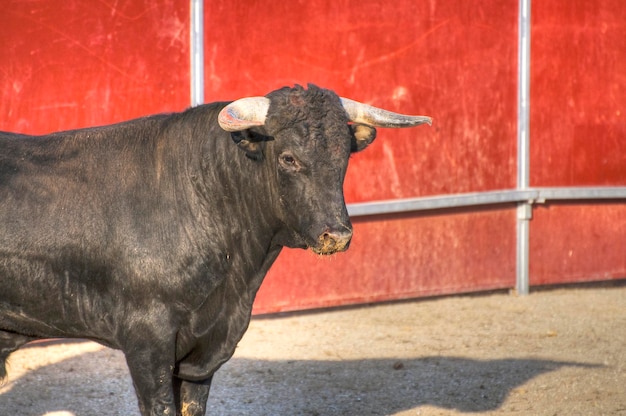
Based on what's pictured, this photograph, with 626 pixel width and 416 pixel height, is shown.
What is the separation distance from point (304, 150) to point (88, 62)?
3.21 meters

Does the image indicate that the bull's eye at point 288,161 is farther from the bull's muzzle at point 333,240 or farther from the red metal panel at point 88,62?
the red metal panel at point 88,62

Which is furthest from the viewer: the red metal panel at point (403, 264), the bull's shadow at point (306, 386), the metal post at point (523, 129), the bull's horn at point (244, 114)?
the metal post at point (523, 129)

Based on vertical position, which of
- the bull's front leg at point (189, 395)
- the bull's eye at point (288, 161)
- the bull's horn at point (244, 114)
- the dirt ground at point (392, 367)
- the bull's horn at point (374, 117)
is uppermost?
the bull's horn at point (244, 114)

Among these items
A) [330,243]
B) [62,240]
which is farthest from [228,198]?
[62,240]

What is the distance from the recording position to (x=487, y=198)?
977 cm

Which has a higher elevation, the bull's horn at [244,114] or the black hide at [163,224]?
the bull's horn at [244,114]

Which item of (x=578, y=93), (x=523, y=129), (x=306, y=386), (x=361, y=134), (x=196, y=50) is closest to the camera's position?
(x=361, y=134)

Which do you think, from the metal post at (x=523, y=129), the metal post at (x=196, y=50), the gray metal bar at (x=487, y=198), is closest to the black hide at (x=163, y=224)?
the metal post at (x=196, y=50)

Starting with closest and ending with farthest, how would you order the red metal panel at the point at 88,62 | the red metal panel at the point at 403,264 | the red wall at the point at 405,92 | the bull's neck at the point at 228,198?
the bull's neck at the point at 228,198 → the red metal panel at the point at 88,62 → the red wall at the point at 405,92 → the red metal panel at the point at 403,264

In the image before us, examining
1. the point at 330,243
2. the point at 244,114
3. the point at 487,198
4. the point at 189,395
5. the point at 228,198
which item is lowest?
the point at 189,395

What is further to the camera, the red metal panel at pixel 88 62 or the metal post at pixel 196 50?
the metal post at pixel 196 50

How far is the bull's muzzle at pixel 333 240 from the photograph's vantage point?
505 centimetres

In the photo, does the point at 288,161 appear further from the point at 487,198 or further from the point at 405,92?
the point at 487,198

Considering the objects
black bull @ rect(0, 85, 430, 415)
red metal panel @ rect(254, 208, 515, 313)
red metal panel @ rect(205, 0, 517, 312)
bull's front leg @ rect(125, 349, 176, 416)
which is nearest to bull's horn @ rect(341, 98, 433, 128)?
black bull @ rect(0, 85, 430, 415)
